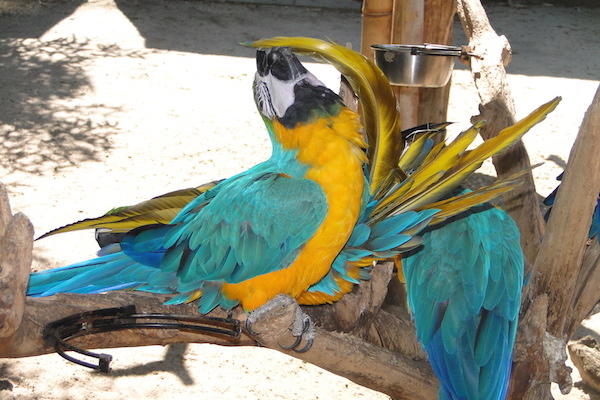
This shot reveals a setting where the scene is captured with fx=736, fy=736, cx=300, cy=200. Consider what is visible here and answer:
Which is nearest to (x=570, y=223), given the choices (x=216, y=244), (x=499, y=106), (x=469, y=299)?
(x=469, y=299)

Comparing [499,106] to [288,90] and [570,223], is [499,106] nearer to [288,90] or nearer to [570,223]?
[570,223]

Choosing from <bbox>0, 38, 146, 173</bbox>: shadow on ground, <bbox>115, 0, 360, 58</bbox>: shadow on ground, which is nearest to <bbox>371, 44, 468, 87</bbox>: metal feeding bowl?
<bbox>0, 38, 146, 173</bbox>: shadow on ground

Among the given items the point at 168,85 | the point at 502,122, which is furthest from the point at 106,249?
the point at 168,85

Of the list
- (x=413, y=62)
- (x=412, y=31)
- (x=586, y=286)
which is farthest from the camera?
(x=412, y=31)

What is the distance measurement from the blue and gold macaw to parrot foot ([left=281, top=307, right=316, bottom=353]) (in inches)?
2.5

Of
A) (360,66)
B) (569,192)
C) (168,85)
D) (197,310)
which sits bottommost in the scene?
(168,85)

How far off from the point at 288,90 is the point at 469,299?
60cm

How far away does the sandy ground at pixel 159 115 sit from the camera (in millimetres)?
2607

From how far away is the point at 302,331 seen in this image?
1447 millimetres

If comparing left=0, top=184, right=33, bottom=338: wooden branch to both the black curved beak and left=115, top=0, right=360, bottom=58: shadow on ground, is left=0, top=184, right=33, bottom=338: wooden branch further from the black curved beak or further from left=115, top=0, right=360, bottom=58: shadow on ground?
left=115, top=0, right=360, bottom=58: shadow on ground

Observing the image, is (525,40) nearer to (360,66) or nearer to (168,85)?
(168,85)

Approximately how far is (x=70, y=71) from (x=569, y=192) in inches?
184

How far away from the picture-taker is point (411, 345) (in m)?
1.74

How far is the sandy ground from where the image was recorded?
2.61 m
